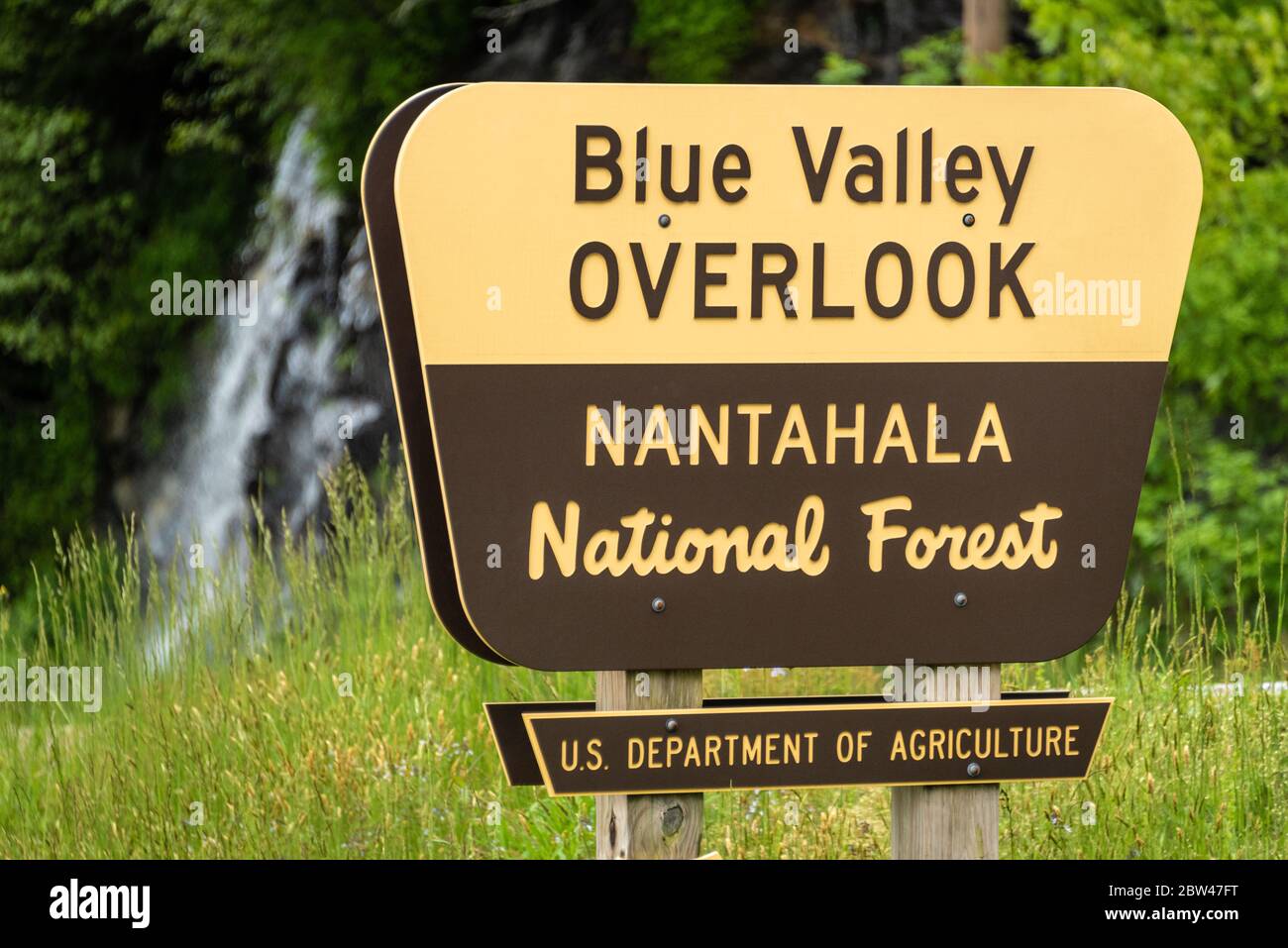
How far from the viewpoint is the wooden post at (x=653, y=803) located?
2525 mm

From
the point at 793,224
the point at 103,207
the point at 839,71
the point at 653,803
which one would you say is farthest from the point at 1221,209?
the point at 103,207

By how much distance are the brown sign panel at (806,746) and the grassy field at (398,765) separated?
21.1 inches

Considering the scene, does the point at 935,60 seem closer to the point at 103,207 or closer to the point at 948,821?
the point at 103,207

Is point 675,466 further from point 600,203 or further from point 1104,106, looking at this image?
point 1104,106

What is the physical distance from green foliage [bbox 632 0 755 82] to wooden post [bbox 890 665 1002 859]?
6848 millimetres

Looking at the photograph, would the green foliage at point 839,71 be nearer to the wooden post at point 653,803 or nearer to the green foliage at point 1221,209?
the green foliage at point 1221,209

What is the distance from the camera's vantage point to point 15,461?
1070 cm

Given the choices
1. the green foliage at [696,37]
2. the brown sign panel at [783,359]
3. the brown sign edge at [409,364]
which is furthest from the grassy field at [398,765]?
the green foliage at [696,37]

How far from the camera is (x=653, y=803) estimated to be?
254 cm

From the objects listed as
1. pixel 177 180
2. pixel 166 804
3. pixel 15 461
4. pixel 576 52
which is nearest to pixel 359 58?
pixel 576 52

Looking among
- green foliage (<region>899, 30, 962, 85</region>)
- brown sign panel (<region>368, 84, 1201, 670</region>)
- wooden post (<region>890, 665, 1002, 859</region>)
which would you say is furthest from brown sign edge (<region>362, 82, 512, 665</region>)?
green foliage (<region>899, 30, 962, 85</region>)

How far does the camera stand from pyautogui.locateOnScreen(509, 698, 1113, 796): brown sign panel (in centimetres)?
248

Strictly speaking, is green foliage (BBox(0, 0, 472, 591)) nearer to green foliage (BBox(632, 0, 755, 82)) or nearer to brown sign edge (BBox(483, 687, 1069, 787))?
green foliage (BBox(632, 0, 755, 82))

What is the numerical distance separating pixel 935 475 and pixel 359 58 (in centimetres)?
778
